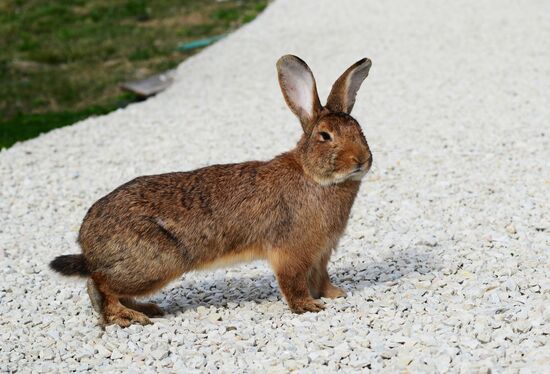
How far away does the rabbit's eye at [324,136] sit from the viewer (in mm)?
4977

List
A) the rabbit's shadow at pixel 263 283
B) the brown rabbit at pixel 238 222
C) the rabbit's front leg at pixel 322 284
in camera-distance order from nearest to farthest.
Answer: the brown rabbit at pixel 238 222 → the rabbit's front leg at pixel 322 284 → the rabbit's shadow at pixel 263 283

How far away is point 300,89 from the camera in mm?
5176

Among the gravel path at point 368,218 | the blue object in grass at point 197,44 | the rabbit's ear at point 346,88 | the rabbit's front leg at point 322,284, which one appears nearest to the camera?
the gravel path at point 368,218

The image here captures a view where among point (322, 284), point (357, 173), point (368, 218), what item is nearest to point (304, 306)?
point (322, 284)

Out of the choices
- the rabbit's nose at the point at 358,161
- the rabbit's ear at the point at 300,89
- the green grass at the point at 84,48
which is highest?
the rabbit's ear at the point at 300,89

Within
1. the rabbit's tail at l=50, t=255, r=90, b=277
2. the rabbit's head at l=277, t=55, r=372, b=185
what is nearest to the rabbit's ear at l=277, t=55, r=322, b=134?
the rabbit's head at l=277, t=55, r=372, b=185

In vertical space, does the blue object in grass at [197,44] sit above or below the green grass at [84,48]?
above

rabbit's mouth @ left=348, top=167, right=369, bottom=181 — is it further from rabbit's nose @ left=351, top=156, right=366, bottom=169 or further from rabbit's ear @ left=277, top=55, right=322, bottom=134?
rabbit's ear @ left=277, top=55, right=322, bottom=134

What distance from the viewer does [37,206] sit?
8.31 metres

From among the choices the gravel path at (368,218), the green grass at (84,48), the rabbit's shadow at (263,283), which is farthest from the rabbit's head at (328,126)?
the green grass at (84,48)

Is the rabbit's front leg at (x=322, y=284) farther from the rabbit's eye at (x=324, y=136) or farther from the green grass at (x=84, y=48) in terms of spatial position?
the green grass at (x=84, y=48)

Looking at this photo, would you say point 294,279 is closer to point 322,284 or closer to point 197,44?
point 322,284

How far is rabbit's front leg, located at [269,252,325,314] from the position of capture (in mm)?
5148

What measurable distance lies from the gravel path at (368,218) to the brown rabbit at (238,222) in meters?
0.34
